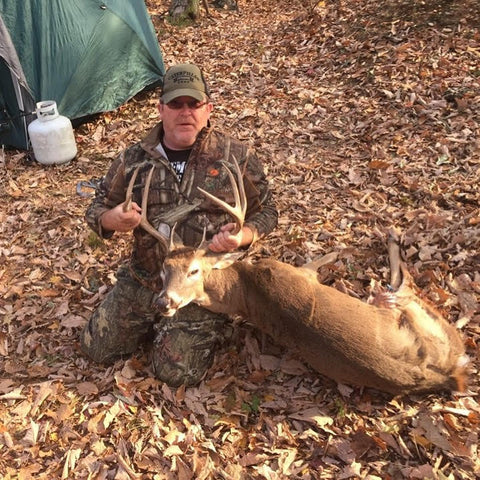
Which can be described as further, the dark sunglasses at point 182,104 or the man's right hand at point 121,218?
the dark sunglasses at point 182,104

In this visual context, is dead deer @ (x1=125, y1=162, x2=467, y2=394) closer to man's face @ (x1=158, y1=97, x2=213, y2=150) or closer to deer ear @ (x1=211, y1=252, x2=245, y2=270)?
deer ear @ (x1=211, y1=252, x2=245, y2=270)

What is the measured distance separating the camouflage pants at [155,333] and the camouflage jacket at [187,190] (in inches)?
15.2

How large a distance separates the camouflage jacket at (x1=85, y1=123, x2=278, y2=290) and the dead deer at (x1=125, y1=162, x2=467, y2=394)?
6.3 inches

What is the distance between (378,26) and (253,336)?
6039 mm

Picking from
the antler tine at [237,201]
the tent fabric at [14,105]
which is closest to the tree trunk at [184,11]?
the tent fabric at [14,105]

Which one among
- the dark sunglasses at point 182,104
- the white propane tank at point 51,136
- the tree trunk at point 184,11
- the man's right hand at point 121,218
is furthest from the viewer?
the tree trunk at point 184,11

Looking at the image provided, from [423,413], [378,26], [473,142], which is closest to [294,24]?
[378,26]

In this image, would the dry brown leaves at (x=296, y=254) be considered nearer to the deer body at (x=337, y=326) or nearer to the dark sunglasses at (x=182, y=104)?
the deer body at (x=337, y=326)

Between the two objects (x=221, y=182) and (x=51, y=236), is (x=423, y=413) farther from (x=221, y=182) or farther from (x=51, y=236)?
(x=51, y=236)

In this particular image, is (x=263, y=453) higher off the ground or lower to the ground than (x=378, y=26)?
lower

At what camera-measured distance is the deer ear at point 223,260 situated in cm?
386

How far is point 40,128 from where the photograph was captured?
6.64 meters

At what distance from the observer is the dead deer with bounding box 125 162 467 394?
11.4ft

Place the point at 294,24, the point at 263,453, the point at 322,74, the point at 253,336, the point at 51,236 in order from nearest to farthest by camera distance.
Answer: the point at 263,453 < the point at 253,336 < the point at 51,236 < the point at 322,74 < the point at 294,24
